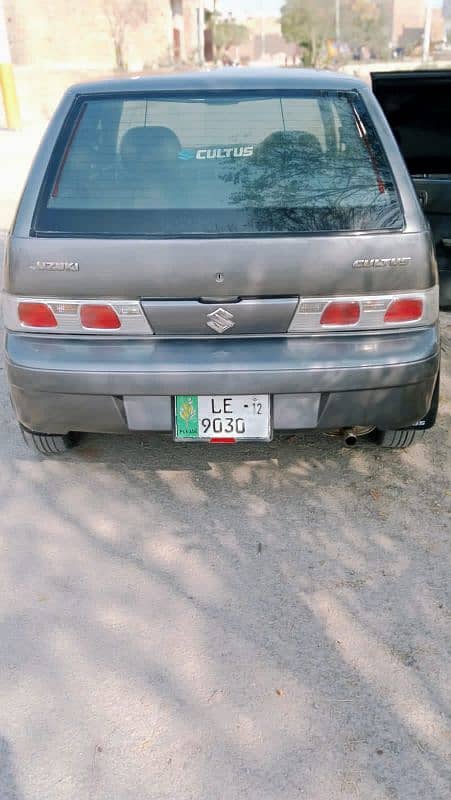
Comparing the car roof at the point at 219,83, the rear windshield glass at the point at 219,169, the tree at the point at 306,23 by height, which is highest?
the car roof at the point at 219,83

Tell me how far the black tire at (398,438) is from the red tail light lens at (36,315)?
64.2 inches

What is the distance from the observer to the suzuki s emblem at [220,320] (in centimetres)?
313

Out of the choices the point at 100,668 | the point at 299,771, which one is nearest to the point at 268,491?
the point at 100,668

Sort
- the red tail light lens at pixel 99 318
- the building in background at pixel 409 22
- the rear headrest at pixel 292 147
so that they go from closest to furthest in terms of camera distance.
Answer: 1. the red tail light lens at pixel 99 318
2. the rear headrest at pixel 292 147
3. the building in background at pixel 409 22

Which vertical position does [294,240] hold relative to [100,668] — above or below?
above

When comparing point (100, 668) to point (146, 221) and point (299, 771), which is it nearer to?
point (299, 771)

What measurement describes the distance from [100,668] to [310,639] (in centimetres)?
70

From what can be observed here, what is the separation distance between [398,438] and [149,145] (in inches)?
69.2

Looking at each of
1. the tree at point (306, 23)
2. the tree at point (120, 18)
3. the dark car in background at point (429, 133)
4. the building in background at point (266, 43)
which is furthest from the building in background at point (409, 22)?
the dark car in background at point (429, 133)

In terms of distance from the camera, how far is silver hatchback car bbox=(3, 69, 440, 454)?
122 inches

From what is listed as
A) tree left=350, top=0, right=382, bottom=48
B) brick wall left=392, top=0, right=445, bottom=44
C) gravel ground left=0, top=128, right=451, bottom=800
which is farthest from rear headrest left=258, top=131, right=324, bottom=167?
brick wall left=392, top=0, right=445, bottom=44

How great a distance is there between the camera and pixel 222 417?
327cm

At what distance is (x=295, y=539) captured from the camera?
10.7ft

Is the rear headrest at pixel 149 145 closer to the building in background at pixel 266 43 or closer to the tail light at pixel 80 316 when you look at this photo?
the tail light at pixel 80 316
